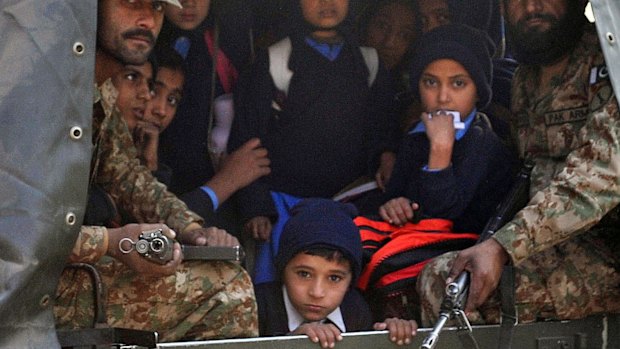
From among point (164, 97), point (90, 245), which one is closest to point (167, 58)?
point (164, 97)

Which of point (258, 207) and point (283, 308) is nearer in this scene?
point (283, 308)

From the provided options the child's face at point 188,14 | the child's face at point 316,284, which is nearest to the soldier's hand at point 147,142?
the child's face at point 188,14

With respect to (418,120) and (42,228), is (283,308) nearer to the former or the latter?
(418,120)

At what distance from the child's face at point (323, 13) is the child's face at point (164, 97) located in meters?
0.58

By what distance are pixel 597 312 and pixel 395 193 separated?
3.13ft

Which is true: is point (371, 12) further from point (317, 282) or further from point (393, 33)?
point (317, 282)

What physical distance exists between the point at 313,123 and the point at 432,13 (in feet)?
2.57

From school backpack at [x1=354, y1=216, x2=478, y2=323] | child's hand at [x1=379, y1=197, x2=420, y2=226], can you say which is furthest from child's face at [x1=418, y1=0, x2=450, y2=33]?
school backpack at [x1=354, y1=216, x2=478, y2=323]

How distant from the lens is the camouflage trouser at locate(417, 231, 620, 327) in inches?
159

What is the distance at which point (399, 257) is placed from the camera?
4336 mm

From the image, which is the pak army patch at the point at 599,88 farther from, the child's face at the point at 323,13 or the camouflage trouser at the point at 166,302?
the camouflage trouser at the point at 166,302

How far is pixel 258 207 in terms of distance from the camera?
455cm

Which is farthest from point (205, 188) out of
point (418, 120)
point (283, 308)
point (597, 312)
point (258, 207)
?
point (597, 312)

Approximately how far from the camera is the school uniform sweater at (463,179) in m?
4.50
